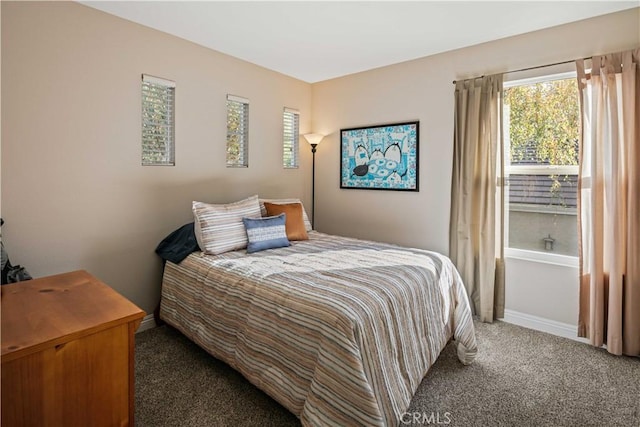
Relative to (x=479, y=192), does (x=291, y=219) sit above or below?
below

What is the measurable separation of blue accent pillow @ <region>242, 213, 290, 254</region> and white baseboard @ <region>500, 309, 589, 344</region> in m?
2.14

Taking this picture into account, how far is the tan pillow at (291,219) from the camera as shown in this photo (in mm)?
3199

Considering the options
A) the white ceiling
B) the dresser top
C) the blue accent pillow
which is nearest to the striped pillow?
the blue accent pillow

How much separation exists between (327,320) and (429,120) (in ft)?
8.36

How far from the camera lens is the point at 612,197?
8.11ft

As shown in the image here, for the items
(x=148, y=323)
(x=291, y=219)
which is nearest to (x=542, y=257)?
(x=291, y=219)

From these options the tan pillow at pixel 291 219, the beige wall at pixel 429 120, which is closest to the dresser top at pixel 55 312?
the tan pillow at pixel 291 219

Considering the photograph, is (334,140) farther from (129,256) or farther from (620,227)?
(620,227)

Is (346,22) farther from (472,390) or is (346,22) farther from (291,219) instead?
(472,390)

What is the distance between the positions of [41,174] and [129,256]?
857 mm

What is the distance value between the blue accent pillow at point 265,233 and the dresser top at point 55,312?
4.02 ft

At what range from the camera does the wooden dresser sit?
1091 mm

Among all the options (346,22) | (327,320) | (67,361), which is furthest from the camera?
(346,22)

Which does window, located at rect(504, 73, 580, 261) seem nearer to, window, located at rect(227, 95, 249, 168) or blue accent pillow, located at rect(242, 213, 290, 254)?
blue accent pillow, located at rect(242, 213, 290, 254)
